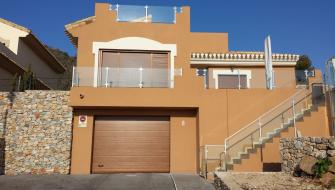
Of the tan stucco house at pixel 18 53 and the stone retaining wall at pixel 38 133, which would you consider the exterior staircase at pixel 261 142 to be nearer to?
the stone retaining wall at pixel 38 133

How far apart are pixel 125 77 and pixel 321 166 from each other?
9208mm

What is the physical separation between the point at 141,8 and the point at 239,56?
231 inches

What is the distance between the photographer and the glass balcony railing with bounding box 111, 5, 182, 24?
53.5 ft

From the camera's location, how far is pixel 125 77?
14.7 m

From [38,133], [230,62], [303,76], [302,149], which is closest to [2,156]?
[38,133]

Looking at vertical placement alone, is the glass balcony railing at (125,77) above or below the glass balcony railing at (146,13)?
below

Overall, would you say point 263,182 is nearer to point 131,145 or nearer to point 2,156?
point 131,145

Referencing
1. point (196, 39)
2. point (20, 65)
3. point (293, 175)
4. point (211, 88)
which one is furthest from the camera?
point (20, 65)

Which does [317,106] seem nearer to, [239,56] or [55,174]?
[239,56]

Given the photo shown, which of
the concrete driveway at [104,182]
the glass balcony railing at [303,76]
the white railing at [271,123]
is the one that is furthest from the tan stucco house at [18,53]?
the glass balcony railing at [303,76]

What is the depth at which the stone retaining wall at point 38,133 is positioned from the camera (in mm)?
13977

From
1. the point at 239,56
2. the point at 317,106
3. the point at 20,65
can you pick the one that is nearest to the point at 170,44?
the point at 239,56

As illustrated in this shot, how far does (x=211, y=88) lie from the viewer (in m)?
14.6

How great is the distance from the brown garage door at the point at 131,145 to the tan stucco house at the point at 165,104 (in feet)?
0.15
